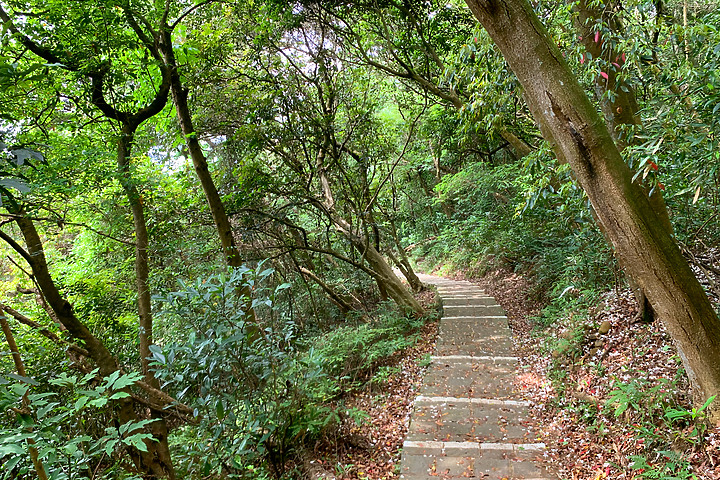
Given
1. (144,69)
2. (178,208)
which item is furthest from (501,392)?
(144,69)

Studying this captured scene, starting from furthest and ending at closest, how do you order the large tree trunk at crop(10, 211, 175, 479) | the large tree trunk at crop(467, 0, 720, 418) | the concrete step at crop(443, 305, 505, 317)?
the concrete step at crop(443, 305, 505, 317), the large tree trunk at crop(10, 211, 175, 479), the large tree trunk at crop(467, 0, 720, 418)

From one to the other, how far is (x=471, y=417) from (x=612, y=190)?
3.00m

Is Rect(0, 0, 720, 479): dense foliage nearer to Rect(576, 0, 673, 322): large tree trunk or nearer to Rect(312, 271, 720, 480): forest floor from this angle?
Rect(576, 0, 673, 322): large tree trunk

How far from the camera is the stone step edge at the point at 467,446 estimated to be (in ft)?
12.2

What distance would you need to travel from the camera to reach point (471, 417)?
440 cm

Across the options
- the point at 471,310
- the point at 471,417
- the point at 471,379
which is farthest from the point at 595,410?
the point at 471,310

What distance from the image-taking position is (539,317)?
687 centimetres

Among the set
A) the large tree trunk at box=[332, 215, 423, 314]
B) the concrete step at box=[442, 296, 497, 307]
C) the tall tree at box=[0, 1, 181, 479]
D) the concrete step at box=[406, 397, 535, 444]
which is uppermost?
the tall tree at box=[0, 1, 181, 479]

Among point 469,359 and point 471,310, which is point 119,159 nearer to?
point 469,359

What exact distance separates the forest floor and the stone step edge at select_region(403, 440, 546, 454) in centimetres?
12

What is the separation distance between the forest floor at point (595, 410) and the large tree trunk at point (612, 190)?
1.39ft

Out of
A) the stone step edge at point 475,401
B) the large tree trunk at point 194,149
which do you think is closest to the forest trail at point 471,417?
the stone step edge at point 475,401

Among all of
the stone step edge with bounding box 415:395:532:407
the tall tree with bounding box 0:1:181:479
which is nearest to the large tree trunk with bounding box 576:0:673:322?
the stone step edge with bounding box 415:395:532:407

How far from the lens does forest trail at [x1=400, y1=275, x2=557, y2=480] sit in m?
3.52
